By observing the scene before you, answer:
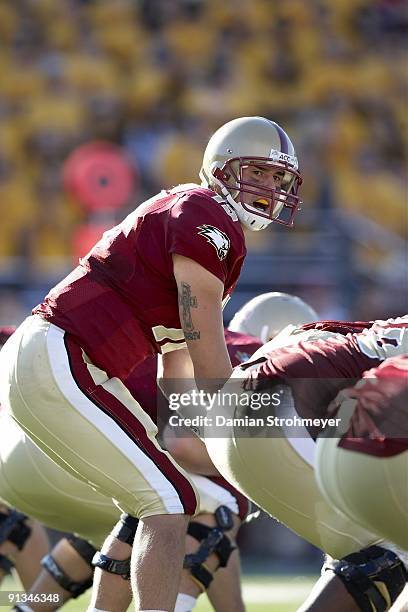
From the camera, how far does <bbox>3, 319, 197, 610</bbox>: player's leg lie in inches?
122

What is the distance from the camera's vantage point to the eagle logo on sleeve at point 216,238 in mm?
3203

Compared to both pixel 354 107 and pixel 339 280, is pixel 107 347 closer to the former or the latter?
pixel 339 280

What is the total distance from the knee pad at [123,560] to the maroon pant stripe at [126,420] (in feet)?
1.65

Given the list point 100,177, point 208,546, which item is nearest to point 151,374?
point 208,546

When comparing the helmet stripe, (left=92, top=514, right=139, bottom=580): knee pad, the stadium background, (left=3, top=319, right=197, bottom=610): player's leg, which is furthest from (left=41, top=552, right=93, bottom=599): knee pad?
the stadium background

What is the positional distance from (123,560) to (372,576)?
917mm

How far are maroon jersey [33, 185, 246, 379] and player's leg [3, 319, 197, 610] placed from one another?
7 cm

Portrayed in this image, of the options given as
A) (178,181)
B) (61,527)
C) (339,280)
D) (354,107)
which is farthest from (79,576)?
(354,107)

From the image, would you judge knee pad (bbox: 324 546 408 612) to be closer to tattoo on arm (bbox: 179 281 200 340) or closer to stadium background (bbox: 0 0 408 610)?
tattoo on arm (bbox: 179 281 200 340)

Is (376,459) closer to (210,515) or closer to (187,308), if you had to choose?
(187,308)

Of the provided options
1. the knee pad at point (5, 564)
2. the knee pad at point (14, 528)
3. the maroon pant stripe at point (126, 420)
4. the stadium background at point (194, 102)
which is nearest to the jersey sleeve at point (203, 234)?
the maroon pant stripe at point (126, 420)

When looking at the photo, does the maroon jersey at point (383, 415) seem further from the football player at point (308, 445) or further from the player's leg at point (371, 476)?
the football player at point (308, 445)

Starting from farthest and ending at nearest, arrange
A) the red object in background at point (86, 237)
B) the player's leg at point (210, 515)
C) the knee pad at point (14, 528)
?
the red object in background at point (86, 237)
the knee pad at point (14, 528)
the player's leg at point (210, 515)

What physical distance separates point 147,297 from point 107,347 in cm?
18
